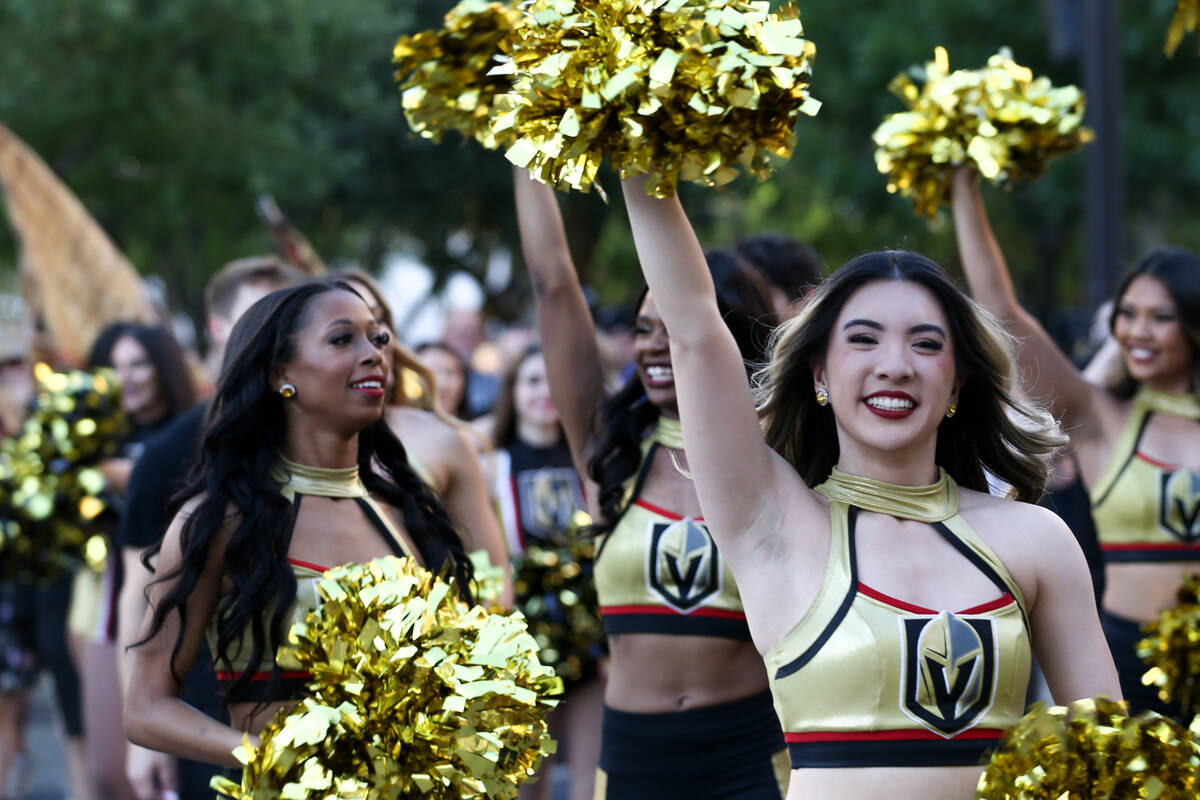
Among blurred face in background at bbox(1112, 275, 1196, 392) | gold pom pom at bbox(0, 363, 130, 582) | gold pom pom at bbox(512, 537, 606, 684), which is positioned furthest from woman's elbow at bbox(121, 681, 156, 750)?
blurred face in background at bbox(1112, 275, 1196, 392)

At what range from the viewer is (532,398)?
21.1 ft

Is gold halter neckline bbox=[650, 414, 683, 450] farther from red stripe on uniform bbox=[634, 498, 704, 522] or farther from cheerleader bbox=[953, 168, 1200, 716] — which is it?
cheerleader bbox=[953, 168, 1200, 716]

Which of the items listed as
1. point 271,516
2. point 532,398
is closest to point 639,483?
point 271,516

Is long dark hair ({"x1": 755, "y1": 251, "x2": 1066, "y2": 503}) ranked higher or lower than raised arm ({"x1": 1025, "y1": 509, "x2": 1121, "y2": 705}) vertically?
higher

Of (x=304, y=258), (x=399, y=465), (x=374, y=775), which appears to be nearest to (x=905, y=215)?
(x=304, y=258)

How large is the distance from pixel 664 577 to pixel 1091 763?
5.41ft

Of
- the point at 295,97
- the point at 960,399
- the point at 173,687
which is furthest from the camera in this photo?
the point at 295,97

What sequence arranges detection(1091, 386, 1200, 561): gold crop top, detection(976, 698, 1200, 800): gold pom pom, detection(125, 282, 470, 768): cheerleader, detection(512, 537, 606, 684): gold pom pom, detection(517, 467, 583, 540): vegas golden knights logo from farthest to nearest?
detection(517, 467, 583, 540): vegas golden knights logo < detection(512, 537, 606, 684): gold pom pom < detection(1091, 386, 1200, 561): gold crop top < detection(125, 282, 470, 768): cheerleader < detection(976, 698, 1200, 800): gold pom pom

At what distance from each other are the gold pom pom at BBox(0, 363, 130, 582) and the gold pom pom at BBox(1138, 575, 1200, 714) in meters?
3.57

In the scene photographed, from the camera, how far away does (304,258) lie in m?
7.35

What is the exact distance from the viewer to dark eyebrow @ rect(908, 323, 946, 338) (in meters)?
2.71

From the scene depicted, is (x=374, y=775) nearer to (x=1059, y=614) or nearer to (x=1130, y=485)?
(x=1059, y=614)

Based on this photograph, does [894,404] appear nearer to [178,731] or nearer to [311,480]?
[311,480]

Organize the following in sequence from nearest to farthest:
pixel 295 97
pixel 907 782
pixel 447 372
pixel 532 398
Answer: pixel 907 782, pixel 532 398, pixel 447 372, pixel 295 97
